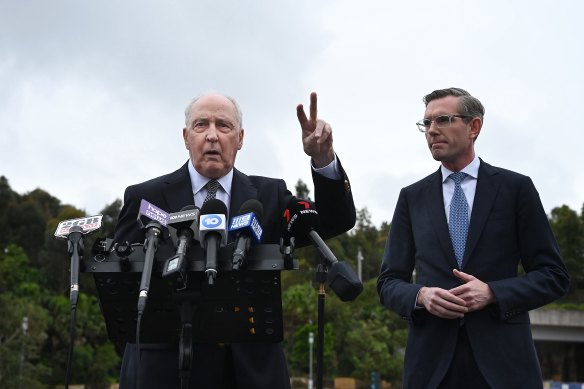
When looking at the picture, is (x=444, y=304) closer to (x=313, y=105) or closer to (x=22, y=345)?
(x=313, y=105)

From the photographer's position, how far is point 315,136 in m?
3.94

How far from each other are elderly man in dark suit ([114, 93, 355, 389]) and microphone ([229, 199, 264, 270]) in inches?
29.4

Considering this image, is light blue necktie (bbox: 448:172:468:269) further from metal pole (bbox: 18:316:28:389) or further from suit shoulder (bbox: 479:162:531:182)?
metal pole (bbox: 18:316:28:389)

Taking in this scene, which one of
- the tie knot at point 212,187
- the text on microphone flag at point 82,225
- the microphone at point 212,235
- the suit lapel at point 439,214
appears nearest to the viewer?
the microphone at point 212,235

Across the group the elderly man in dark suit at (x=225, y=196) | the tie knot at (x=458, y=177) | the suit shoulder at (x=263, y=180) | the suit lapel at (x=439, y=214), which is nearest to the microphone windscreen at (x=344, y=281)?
the elderly man in dark suit at (x=225, y=196)

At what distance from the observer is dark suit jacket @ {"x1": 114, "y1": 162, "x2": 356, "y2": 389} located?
3.79 metres

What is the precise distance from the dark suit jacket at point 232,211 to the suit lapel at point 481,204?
76cm

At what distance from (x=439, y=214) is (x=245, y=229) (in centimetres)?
178

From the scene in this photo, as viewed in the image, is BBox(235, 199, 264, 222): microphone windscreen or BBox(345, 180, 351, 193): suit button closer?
BBox(235, 199, 264, 222): microphone windscreen

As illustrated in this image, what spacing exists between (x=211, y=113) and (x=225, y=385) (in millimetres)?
1444

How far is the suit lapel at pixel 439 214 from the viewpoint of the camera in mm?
4504

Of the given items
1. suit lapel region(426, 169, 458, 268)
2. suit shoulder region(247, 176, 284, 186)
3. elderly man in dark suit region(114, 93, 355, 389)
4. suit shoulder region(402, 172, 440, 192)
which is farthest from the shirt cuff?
suit shoulder region(402, 172, 440, 192)

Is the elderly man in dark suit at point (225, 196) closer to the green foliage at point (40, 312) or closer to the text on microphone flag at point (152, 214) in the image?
the text on microphone flag at point (152, 214)

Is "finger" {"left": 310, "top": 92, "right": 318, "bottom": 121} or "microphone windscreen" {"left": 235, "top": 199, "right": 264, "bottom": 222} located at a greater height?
"finger" {"left": 310, "top": 92, "right": 318, "bottom": 121}
